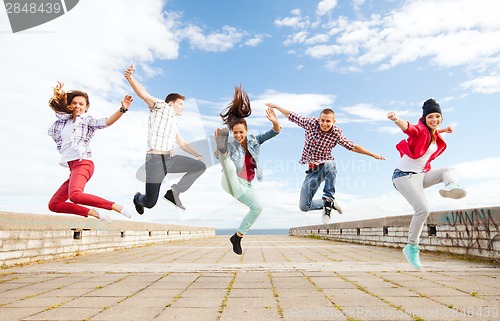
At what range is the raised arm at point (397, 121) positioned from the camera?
10.9 feet

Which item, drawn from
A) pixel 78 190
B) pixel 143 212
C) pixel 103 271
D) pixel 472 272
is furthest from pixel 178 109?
pixel 472 272

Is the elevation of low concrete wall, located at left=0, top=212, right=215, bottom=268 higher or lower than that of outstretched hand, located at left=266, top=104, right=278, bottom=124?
lower

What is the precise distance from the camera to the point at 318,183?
3949 mm

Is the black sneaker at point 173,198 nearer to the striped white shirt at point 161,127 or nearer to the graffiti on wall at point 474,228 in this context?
the striped white shirt at point 161,127

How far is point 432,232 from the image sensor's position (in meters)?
9.98

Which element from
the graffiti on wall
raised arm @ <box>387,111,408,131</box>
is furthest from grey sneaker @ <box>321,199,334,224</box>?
the graffiti on wall

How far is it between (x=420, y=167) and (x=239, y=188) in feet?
6.14

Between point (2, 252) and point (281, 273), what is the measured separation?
4938 mm

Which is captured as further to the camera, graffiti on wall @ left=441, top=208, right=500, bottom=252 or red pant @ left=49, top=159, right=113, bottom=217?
graffiti on wall @ left=441, top=208, right=500, bottom=252

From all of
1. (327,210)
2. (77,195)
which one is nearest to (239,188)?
(327,210)

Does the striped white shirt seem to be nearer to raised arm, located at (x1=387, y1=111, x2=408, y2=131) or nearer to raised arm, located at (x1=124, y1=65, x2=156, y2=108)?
raised arm, located at (x1=124, y1=65, x2=156, y2=108)

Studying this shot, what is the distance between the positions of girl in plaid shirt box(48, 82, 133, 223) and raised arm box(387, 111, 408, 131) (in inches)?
93.4

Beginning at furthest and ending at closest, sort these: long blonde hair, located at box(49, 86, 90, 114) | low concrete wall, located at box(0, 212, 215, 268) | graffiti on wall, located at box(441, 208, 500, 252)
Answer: graffiti on wall, located at box(441, 208, 500, 252) < low concrete wall, located at box(0, 212, 215, 268) < long blonde hair, located at box(49, 86, 90, 114)

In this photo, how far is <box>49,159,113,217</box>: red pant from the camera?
11.6 ft
